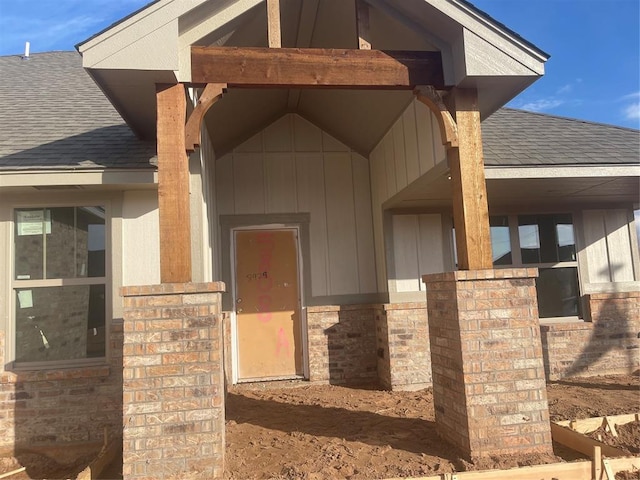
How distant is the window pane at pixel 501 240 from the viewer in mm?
7754

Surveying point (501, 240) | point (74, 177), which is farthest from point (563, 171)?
point (74, 177)

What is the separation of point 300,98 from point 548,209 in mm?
4263

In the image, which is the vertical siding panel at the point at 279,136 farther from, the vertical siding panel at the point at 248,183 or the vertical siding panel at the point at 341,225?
the vertical siding panel at the point at 341,225

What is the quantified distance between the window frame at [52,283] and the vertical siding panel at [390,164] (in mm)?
3664

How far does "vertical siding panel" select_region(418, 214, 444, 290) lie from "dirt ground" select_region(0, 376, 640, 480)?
186cm

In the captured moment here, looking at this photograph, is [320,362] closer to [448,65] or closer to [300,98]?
[300,98]

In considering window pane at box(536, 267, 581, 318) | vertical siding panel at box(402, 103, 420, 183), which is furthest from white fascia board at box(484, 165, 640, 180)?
window pane at box(536, 267, 581, 318)

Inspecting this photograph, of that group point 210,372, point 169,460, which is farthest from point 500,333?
point 169,460

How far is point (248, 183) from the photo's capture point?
25.9 ft

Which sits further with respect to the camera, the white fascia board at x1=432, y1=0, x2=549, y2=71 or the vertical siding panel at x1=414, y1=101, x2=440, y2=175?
the vertical siding panel at x1=414, y1=101, x2=440, y2=175

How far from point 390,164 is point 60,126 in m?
4.48

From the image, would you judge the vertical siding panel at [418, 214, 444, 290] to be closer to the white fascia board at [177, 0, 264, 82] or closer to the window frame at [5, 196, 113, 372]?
the white fascia board at [177, 0, 264, 82]

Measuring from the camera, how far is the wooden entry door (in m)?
7.76

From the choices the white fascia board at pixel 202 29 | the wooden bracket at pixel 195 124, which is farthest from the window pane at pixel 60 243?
the white fascia board at pixel 202 29
